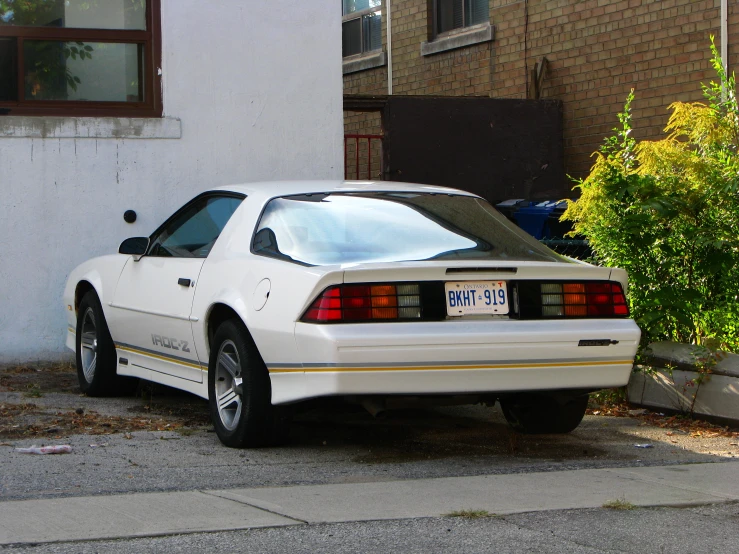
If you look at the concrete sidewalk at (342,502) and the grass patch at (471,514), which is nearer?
the concrete sidewalk at (342,502)

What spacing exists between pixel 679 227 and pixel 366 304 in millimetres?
3041

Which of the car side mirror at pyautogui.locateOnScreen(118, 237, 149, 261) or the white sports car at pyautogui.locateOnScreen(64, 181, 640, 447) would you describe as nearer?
the white sports car at pyautogui.locateOnScreen(64, 181, 640, 447)

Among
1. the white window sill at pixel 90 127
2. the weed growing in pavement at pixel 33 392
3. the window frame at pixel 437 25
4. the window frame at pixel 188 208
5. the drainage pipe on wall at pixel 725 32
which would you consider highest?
the window frame at pixel 437 25

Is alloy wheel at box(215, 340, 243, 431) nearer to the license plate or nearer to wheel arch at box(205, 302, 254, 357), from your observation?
wheel arch at box(205, 302, 254, 357)

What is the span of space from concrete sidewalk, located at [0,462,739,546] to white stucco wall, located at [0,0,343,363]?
508 cm

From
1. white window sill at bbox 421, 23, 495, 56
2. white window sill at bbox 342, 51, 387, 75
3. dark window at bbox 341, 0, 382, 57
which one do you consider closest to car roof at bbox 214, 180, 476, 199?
white window sill at bbox 421, 23, 495, 56

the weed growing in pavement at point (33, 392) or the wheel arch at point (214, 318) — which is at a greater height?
the wheel arch at point (214, 318)

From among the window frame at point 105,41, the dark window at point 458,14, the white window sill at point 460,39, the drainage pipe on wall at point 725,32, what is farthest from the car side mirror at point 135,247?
the dark window at point 458,14

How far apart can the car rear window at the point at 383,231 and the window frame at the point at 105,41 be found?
3828 mm

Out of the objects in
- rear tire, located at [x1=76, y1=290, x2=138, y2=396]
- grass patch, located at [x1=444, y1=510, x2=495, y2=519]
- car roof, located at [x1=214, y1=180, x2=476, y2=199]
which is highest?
car roof, located at [x1=214, y1=180, x2=476, y2=199]

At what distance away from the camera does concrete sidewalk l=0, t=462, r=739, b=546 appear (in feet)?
14.9

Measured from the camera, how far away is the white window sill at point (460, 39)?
15.3 metres

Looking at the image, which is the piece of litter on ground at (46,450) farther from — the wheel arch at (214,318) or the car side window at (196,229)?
the car side window at (196,229)

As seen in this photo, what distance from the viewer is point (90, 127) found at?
32.4ft
